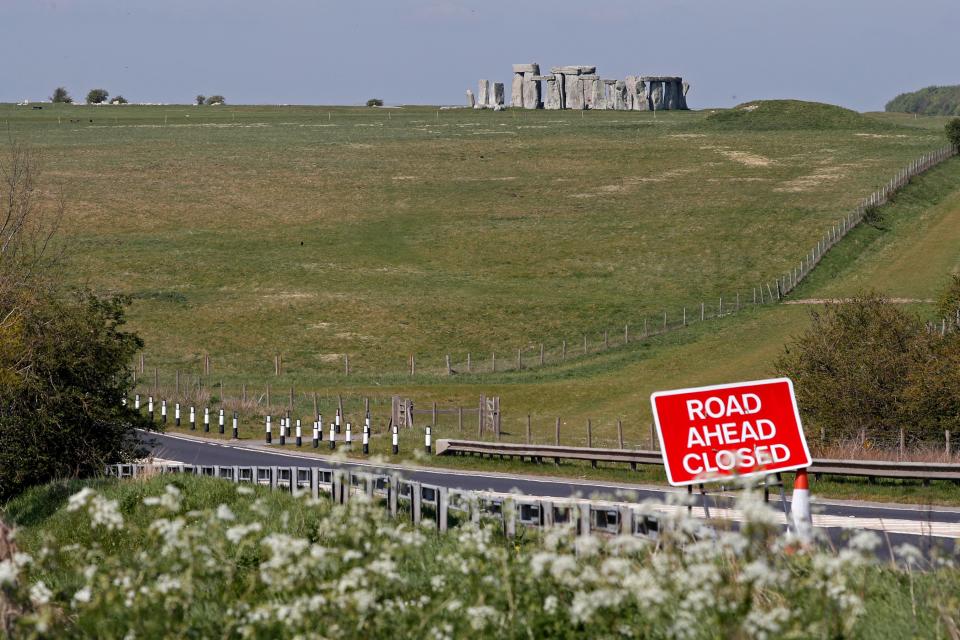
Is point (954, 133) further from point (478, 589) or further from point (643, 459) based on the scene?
point (478, 589)

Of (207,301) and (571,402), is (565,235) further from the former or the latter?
(571,402)

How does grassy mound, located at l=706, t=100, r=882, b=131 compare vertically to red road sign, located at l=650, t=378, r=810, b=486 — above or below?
above

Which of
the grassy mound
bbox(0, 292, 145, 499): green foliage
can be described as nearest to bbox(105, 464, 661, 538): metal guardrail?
bbox(0, 292, 145, 499): green foliage

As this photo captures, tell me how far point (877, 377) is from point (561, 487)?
1170cm

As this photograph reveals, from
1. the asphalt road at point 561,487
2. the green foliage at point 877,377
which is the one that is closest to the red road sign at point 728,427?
the asphalt road at point 561,487

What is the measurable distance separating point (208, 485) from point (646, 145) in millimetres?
112917

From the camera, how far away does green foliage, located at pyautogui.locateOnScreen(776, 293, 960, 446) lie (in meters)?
34.7

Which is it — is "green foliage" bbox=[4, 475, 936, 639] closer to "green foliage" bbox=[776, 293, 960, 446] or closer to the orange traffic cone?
the orange traffic cone

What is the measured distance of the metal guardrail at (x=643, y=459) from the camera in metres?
26.0

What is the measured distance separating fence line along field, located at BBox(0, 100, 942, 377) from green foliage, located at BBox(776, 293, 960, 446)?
1076 inches

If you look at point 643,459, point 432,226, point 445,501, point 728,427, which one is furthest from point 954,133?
point 728,427

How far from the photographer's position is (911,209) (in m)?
91.9

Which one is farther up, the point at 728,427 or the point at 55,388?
the point at 728,427

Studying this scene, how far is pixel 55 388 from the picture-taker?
2972cm
